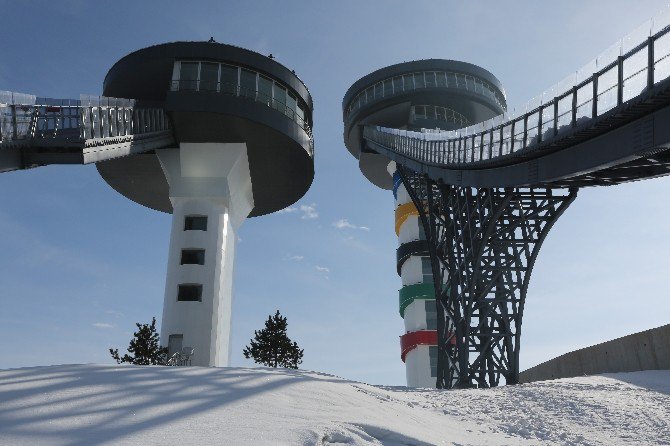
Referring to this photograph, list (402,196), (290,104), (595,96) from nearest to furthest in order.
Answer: (595,96)
(290,104)
(402,196)

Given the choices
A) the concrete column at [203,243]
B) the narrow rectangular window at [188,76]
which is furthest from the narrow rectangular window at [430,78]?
the narrow rectangular window at [188,76]

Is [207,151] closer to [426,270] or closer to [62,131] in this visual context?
[62,131]

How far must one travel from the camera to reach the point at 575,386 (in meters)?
20.7

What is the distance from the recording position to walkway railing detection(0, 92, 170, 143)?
90.0ft

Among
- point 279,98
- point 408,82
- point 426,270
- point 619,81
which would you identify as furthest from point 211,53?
point 426,270

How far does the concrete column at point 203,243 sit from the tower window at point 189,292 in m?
0.07

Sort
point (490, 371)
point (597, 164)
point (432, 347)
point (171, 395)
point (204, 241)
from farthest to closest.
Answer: point (432, 347) < point (204, 241) < point (490, 371) < point (597, 164) < point (171, 395)

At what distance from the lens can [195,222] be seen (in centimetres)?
4231

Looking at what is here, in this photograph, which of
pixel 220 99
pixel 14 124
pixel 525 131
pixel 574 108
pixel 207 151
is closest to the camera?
pixel 574 108

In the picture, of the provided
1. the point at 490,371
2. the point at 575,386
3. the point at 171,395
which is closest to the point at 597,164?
the point at 575,386

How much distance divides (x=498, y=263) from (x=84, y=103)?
2435 cm

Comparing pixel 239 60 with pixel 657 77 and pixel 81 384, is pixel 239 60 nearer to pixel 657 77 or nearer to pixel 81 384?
pixel 657 77

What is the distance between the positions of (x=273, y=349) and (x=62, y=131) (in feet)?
55.5

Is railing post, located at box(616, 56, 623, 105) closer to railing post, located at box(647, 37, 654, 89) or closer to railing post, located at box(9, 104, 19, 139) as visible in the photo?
railing post, located at box(647, 37, 654, 89)
